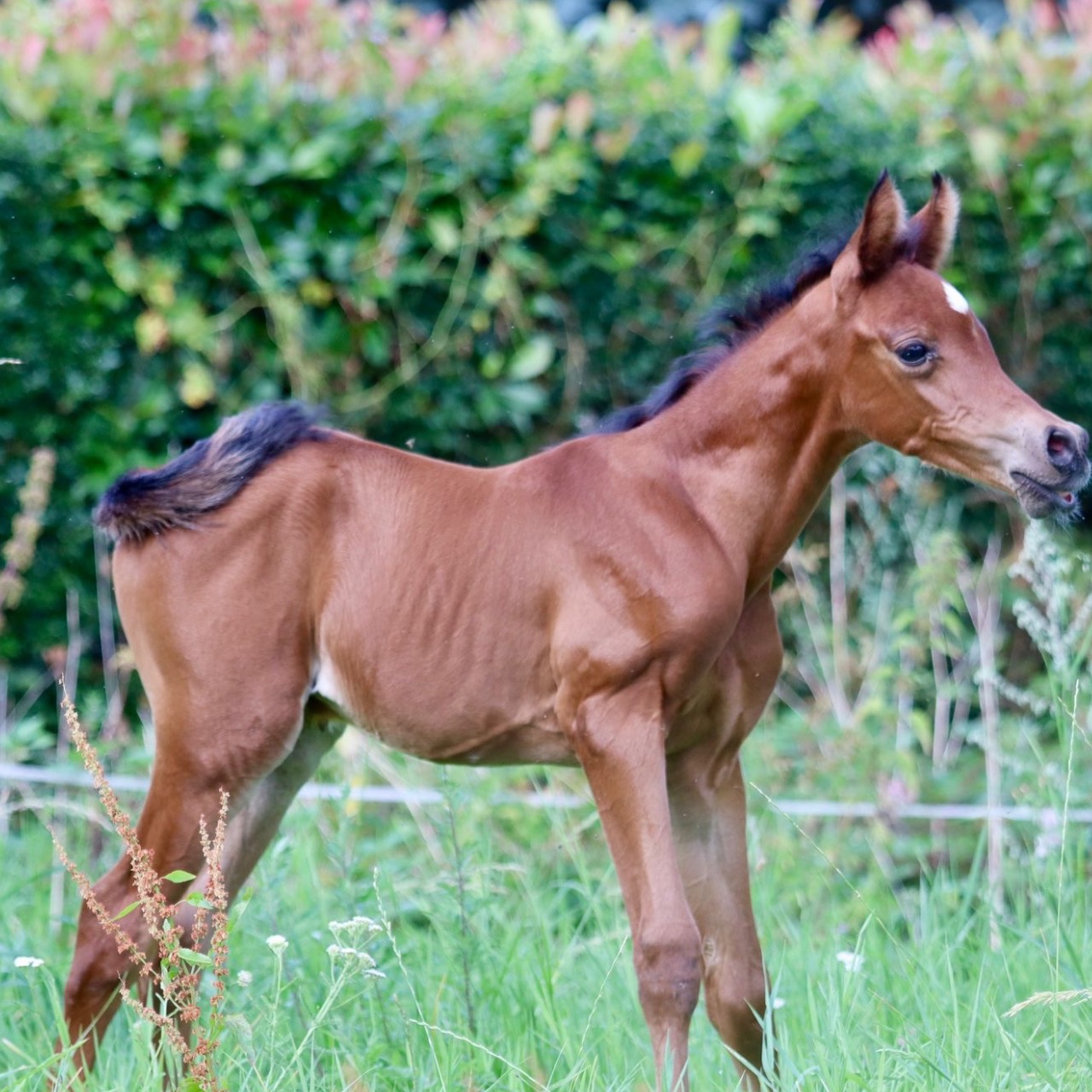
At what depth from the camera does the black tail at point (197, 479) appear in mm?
3225

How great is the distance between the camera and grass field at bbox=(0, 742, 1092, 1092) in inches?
113

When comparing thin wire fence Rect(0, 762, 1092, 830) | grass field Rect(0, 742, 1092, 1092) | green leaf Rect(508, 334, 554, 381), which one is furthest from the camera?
green leaf Rect(508, 334, 554, 381)

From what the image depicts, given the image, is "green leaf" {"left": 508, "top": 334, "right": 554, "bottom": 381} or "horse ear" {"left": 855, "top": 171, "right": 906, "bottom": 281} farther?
"green leaf" {"left": 508, "top": 334, "right": 554, "bottom": 381}

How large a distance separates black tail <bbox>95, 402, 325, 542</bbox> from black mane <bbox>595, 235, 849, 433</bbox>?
74cm

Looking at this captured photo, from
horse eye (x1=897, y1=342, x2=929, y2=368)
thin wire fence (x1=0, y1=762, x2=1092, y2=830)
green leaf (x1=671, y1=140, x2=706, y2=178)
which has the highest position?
horse eye (x1=897, y1=342, x2=929, y2=368)

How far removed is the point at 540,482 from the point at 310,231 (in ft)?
8.43

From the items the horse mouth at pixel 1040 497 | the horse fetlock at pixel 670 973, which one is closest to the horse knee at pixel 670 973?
the horse fetlock at pixel 670 973

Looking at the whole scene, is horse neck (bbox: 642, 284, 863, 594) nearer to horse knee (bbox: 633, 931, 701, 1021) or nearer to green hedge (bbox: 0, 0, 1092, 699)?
horse knee (bbox: 633, 931, 701, 1021)

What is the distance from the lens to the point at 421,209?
5.49 m

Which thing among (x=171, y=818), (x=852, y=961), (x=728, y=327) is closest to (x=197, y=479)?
(x=171, y=818)

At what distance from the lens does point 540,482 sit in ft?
10.5

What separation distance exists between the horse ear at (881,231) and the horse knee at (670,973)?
1.37m

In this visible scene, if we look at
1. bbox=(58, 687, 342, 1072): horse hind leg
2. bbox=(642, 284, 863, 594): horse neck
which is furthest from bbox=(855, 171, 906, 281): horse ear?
bbox=(58, 687, 342, 1072): horse hind leg

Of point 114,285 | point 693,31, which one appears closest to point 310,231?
point 114,285
